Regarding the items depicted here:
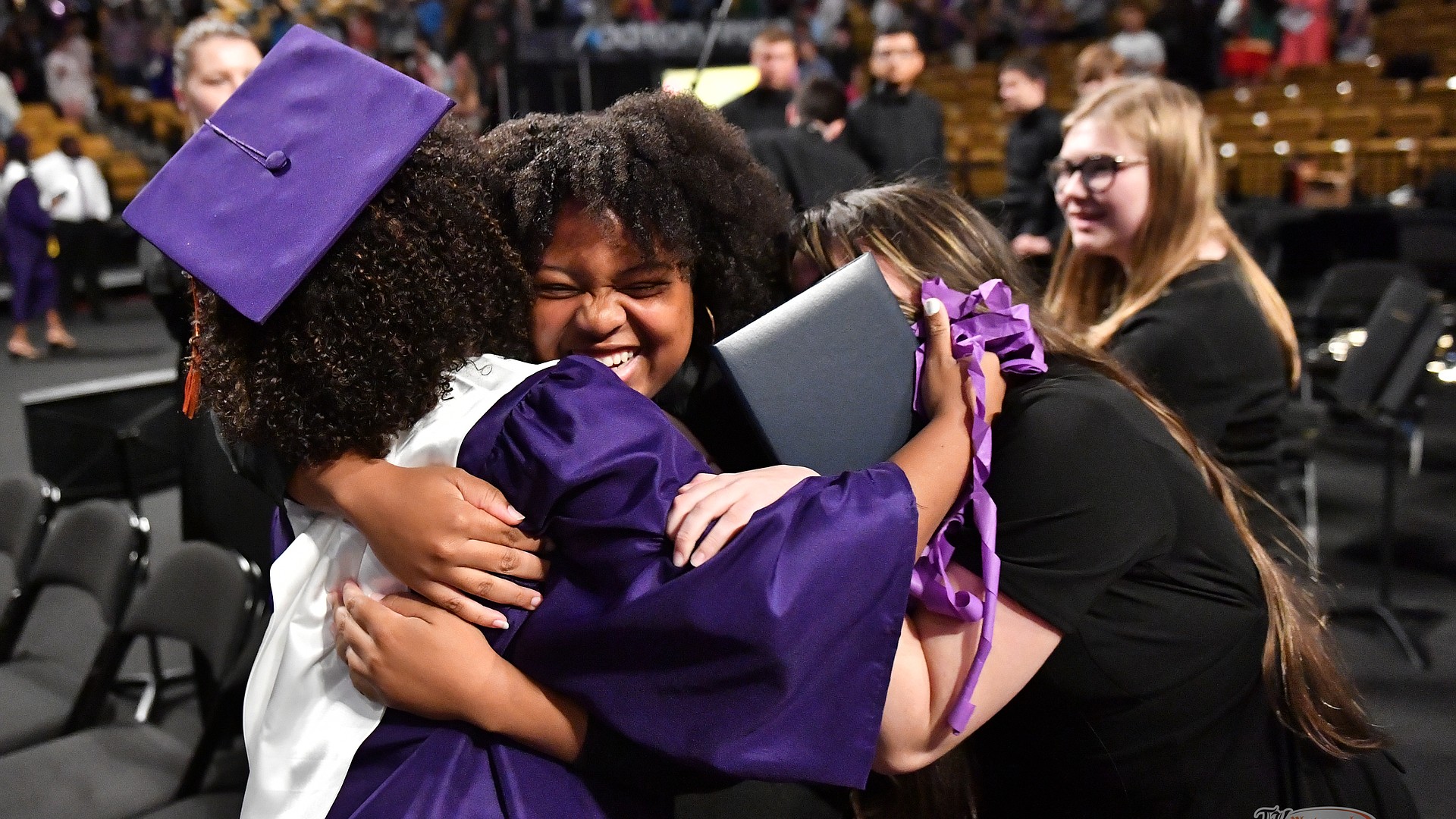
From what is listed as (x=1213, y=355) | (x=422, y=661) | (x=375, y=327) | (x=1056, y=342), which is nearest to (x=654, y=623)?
(x=422, y=661)

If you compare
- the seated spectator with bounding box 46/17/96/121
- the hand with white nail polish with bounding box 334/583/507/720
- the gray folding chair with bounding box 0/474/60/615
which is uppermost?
the hand with white nail polish with bounding box 334/583/507/720

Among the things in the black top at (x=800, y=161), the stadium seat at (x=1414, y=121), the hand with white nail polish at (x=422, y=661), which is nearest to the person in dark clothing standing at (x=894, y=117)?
the black top at (x=800, y=161)

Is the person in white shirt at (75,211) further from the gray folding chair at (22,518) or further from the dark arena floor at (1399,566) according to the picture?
the gray folding chair at (22,518)

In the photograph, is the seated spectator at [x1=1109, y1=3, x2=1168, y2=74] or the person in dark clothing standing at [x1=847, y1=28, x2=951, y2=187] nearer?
the person in dark clothing standing at [x1=847, y1=28, x2=951, y2=187]

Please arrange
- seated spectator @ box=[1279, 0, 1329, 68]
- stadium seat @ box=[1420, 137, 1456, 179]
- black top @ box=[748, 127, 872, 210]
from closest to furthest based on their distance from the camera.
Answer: black top @ box=[748, 127, 872, 210]
stadium seat @ box=[1420, 137, 1456, 179]
seated spectator @ box=[1279, 0, 1329, 68]

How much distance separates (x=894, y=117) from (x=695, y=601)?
4750 millimetres

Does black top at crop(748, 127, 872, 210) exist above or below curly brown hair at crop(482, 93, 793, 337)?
below

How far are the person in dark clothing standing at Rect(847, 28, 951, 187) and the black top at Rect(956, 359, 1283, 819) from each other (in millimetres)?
4123

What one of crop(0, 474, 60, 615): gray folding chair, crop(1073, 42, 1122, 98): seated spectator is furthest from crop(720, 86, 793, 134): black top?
crop(0, 474, 60, 615): gray folding chair

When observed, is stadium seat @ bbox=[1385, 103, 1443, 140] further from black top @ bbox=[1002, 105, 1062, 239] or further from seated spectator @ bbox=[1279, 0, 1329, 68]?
black top @ bbox=[1002, 105, 1062, 239]

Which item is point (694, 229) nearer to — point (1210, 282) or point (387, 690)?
point (387, 690)

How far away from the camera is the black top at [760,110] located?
5.38 m

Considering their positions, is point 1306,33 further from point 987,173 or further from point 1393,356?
point 1393,356

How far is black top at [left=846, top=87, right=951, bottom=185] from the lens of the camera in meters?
5.45
